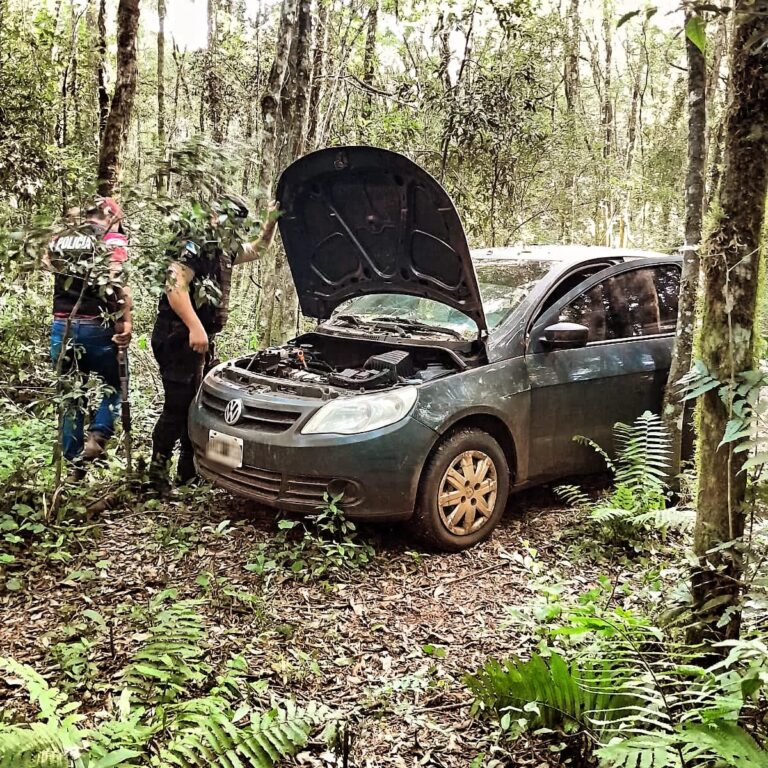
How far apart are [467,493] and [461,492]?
0.16 feet

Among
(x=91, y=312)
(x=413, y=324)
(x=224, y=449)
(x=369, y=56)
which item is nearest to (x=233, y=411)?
(x=224, y=449)

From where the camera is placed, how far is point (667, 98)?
23859 millimetres

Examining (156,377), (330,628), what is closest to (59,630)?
(330,628)

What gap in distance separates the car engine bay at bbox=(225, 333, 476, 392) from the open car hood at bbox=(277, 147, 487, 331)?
36 cm

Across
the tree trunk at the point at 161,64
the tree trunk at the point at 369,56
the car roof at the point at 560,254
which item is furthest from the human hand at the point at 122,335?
the tree trunk at the point at 161,64

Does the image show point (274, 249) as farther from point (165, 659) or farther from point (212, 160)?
point (165, 659)

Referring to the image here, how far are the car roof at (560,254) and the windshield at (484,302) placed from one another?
3.6 inches

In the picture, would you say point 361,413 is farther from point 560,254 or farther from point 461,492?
point 560,254

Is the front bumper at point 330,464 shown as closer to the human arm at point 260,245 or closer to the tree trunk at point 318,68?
the human arm at point 260,245

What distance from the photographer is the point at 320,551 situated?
4.09 meters

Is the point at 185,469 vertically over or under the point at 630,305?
under

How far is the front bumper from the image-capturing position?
3975mm

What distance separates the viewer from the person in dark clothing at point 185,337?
15.4 ft

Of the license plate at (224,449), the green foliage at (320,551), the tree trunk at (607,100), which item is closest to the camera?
the green foliage at (320,551)
